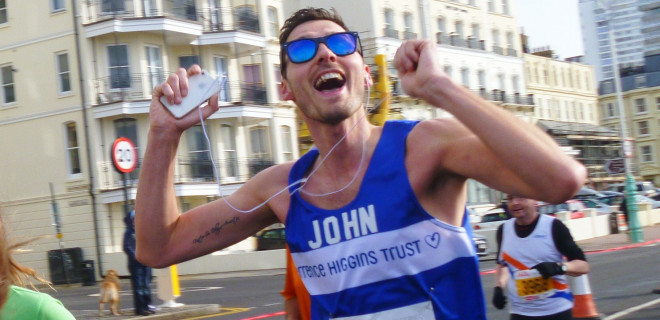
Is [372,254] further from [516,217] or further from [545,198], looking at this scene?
→ [516,217]

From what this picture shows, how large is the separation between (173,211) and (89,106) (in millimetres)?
35934

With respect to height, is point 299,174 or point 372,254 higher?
point 299,174

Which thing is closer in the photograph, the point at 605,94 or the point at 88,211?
the point at 88,211

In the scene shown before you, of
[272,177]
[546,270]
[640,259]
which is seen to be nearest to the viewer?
[272,177]

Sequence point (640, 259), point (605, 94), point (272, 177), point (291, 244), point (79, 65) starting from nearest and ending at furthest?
point (291, 244), point (272, 177), point (640, 259), point (79, 65), point (605, 94)

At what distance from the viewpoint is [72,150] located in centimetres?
3862

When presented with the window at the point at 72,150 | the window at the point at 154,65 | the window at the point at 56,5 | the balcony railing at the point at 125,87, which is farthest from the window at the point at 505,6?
the window at the point at 72,150

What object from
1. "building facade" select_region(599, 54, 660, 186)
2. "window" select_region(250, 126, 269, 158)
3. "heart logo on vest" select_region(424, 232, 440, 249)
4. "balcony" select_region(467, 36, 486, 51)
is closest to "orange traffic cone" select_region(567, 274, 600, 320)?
"heart logo on vest" select_region(424, 232, 440, 249)

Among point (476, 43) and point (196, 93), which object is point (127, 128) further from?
point (196, 93)

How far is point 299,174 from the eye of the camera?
3.11 m

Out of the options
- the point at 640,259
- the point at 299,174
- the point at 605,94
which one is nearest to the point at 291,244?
the point at 299,174

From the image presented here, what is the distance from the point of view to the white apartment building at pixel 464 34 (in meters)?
55.2

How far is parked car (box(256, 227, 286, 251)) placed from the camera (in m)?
33.9

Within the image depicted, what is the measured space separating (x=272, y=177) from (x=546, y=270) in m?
3.96
